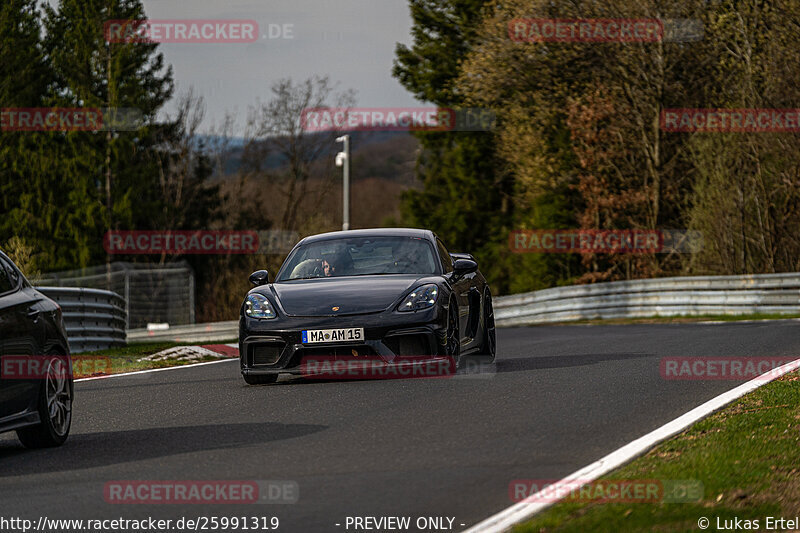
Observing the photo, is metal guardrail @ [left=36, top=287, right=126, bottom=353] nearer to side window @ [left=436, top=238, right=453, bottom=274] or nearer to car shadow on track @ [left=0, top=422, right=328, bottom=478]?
side window @ [left=436, top=238, right=453, bottom=274]

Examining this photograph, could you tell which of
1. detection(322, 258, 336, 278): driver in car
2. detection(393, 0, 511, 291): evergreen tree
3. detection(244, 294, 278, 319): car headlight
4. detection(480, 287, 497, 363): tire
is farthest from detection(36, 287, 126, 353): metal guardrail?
detection(393, 0, 511, 291): evergreen tree

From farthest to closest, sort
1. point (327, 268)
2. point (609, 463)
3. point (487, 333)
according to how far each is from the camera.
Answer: point (487, 333), point (327, 268), point (609, 463)

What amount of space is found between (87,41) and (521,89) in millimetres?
30358

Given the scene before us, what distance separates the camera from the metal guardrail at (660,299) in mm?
27969

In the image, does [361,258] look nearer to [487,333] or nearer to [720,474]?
[487,333]

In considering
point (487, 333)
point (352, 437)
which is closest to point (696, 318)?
point (487, 333)

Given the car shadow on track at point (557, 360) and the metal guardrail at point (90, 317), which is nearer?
the car shadow on track at point (557, 360)

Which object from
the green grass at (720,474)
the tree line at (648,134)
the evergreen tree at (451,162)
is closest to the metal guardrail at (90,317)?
the green grass at (720,474)

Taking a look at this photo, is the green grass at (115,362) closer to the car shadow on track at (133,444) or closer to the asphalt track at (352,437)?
the asphalt track at (352,437)

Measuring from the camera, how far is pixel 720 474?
654 cm

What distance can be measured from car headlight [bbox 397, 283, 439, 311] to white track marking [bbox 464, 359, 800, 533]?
2858 millimetres

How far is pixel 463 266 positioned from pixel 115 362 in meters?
6.04

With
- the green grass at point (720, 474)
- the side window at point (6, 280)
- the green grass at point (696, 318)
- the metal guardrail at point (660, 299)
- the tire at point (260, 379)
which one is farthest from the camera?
the metal guardrail at point (660, 299)

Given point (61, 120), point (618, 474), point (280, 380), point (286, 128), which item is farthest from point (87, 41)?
point (618, 474)
